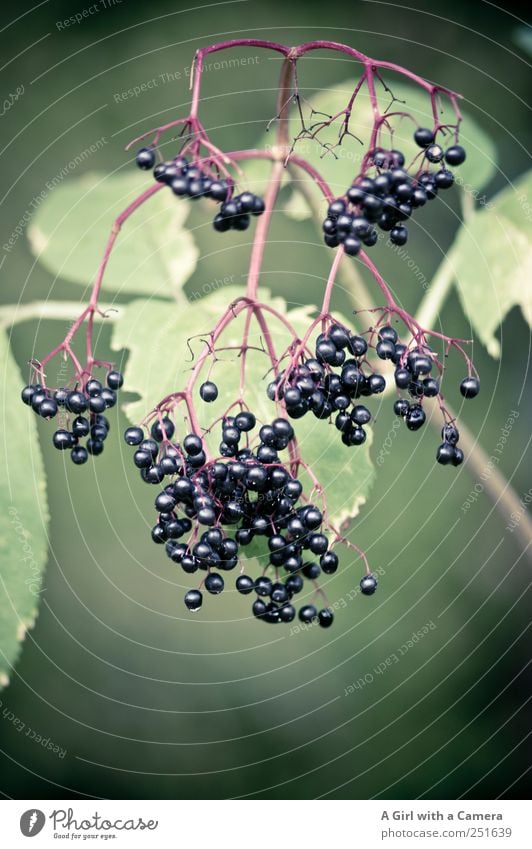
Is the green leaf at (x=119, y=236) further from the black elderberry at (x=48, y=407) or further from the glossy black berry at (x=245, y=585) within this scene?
the glossy black berry at (x=245, y=585)

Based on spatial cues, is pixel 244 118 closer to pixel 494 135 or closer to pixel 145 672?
pixel 494 135

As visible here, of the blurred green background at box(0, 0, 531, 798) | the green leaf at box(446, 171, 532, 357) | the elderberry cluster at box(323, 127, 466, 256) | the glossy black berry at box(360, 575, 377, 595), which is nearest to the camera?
the elderberry cluster at box(323, 127, 466, 256)

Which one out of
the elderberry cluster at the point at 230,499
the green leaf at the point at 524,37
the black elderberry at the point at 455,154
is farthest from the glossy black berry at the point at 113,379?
the green leaf at the point at 524,37

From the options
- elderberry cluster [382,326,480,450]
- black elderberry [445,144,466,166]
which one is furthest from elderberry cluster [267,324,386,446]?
black elderberry [445,144,466,166]

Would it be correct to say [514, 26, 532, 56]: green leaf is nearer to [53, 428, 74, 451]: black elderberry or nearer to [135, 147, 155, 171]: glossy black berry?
[135, 147, 155, 171]: glossy black berry

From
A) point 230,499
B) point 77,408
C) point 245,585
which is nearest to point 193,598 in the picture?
point 245,585

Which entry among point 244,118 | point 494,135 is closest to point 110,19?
point 244,118
